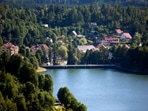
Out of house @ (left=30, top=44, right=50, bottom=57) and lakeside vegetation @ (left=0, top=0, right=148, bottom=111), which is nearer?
lakeside vegetation @ (left=0, top=0, right=148, bottom=111)

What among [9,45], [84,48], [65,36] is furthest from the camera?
[65,36]

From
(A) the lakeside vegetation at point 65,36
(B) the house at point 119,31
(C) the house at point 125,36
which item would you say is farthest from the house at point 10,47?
(B) the house at point 119,31

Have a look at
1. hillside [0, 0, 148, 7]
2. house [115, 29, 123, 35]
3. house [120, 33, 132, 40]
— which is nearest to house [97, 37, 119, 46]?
house [120, 33, 132, 40]

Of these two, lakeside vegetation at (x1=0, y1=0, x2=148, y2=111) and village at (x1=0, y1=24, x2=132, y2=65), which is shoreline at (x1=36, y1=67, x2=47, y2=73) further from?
village at (x1=0, y1=24, x2=132, y2=65)

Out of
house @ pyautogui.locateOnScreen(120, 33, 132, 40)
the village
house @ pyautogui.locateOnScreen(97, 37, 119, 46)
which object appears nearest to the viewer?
the village

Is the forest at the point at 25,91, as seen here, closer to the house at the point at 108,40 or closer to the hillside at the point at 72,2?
the house at the point at 108,40

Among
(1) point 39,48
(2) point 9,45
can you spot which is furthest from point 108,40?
(2) point 9,45

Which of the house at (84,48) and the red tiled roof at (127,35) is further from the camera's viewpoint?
the red tiled roof at (127,35)

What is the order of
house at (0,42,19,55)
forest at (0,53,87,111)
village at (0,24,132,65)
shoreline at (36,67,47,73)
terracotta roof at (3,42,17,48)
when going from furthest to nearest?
1. terracotta roof at (3,42,17,48)
2. village at (0,24,132,65)
3. house at (0,42,19,55)
4. shoreline at (36,67,47,73)
5. forest at (0,53,87,111)

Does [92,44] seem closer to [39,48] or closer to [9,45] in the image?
[39,48]

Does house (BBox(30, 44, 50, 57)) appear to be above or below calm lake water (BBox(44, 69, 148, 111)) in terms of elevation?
above
